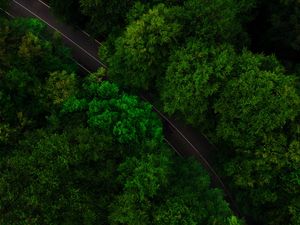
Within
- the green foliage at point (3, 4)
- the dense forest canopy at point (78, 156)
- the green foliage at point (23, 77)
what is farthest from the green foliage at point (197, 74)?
the green foliage at point (3, 4)

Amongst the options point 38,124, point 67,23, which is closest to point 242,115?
point 38,124

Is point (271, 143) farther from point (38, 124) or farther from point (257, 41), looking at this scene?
point (38, 124)

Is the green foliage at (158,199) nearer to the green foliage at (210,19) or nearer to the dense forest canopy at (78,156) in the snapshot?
the dense forest canopy at (78,156)

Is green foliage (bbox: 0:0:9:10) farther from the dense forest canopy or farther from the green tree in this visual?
the green tree

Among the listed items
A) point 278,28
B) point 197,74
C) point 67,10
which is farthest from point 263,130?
point 67,10

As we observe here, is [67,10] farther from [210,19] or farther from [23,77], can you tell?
[210,19]
